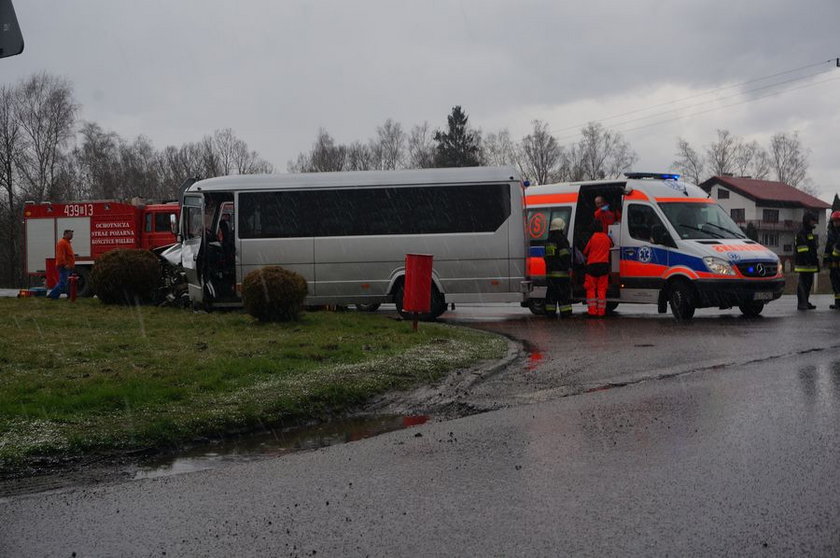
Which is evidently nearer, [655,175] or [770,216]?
[655,175]

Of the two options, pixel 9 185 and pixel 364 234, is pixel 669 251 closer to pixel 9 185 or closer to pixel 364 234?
pixel 364 234

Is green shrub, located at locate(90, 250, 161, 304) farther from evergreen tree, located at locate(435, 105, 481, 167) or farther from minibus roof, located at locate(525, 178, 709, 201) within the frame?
evergreen tree, located at locate(435, 105, 481, 167)

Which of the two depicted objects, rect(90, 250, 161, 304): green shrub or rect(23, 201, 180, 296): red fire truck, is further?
rect(23, 201, 180, 296): red fire truck

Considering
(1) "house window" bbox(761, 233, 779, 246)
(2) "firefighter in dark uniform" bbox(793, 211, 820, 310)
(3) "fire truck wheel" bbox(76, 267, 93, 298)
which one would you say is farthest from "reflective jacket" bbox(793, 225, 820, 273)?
(1) "house window" bbox(761, 233, 779, 246)

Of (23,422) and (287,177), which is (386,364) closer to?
(23,422)

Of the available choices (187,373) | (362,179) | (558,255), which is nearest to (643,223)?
(558,255)

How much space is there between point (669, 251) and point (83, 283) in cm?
2120

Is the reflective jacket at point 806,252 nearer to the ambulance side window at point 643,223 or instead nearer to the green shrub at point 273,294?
the ambulance side window at point 643,223

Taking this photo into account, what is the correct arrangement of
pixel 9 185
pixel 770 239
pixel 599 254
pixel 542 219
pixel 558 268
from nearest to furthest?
pixel 599 254
pixel 558 268
pixel 542 219
pixel 9 185
pixel 770 239

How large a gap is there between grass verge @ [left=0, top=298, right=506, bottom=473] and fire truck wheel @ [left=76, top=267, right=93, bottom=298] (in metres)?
14.3

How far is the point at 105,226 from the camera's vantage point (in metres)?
32.5

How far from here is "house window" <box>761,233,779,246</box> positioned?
106 metres

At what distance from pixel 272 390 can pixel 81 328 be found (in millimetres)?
7499

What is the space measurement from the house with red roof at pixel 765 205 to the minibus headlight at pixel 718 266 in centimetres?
8702
